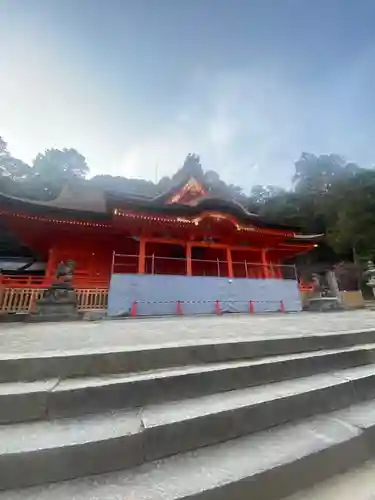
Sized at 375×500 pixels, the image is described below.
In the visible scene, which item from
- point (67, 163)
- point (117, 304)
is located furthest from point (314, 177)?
point (117, 304)

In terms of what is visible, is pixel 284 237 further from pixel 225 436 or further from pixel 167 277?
pixel 225 436

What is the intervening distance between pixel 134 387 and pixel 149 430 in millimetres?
399

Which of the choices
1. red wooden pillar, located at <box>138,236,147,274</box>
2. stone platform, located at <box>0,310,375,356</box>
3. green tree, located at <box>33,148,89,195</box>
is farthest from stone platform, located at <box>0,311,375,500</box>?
green tree, located at <box>33,148,89,195</box>

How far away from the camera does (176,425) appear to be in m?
1.55

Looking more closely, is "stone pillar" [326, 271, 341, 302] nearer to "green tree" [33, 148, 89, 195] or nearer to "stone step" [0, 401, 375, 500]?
"stone step" [0, 401, 375, 500]

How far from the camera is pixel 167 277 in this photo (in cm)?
915

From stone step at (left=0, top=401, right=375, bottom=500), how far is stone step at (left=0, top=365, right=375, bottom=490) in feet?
0.11

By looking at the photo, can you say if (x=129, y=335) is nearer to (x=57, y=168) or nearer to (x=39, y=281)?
(x=39, y=281)

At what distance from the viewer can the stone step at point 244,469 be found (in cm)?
125

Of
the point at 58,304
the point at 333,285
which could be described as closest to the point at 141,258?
the point at 58,304

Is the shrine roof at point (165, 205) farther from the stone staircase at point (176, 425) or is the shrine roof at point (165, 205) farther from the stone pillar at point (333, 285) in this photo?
the stone staircase at point (176, 425)

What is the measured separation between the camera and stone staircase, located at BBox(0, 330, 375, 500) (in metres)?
1.31

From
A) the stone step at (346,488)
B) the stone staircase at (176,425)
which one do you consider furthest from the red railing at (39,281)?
the stone step at (346,488)

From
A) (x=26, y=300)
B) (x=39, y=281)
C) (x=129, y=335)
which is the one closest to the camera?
(x=129, y=335)
